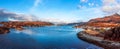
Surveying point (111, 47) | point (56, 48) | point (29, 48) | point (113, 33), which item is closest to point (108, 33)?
point (113, 33)

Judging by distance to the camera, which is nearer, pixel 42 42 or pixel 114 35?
pixel 114 35

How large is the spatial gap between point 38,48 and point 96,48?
1204 centimetres

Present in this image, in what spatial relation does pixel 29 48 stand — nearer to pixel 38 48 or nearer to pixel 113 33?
pixel 38 48

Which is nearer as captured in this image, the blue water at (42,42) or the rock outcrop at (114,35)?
the blue water at (42,42)

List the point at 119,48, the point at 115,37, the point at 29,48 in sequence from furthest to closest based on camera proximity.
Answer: the point at 115,37, the point at 29,48, the point at 119,48

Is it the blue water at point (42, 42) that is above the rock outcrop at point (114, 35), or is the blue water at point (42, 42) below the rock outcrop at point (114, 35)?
below

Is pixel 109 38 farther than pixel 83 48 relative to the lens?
Yes

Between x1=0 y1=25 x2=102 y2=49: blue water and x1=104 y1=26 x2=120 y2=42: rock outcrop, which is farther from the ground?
x1=104 y1=26 x2=120 y2=42: rock outcrop

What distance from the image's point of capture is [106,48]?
4141cm

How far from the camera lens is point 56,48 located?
139ft

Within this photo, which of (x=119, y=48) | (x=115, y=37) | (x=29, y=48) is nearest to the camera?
(x=119, y=48)

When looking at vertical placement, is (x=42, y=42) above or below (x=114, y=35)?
below

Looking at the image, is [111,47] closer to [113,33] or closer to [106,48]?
[106,48]

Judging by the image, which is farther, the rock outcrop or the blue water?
the rock outcrop
